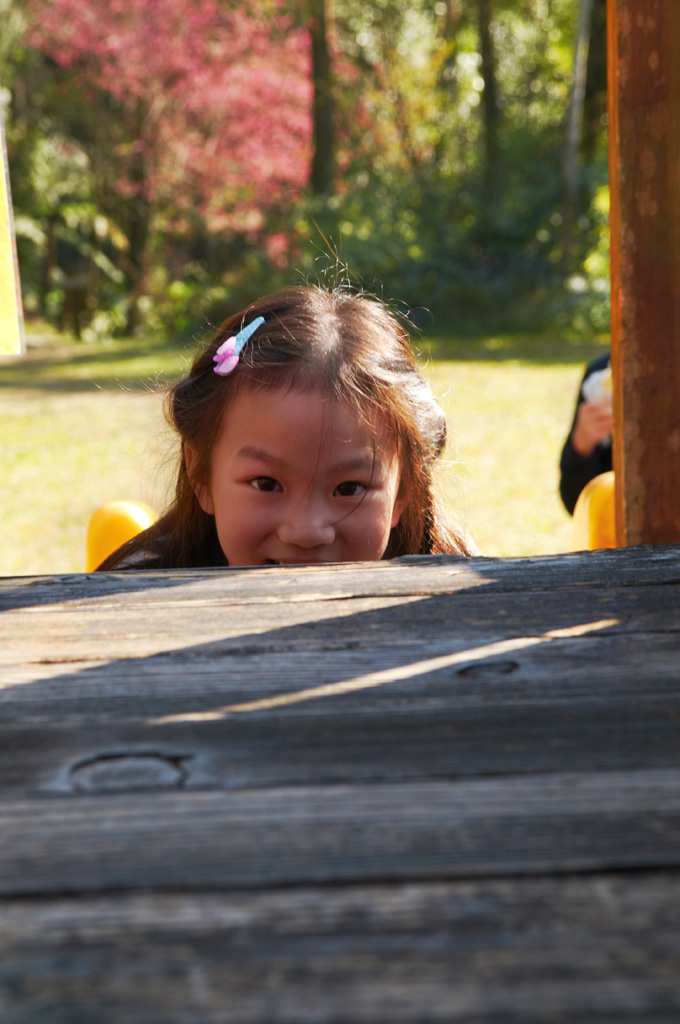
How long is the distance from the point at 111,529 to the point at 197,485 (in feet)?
1.59

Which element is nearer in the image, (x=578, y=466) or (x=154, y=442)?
(x=578, y=466)

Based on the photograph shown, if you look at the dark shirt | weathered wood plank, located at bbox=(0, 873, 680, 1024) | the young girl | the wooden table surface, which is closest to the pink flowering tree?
the dark shirt

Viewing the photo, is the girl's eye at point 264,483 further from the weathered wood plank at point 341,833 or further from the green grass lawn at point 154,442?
the weathered wood plank at point 341,833

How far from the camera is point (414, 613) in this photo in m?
1.22

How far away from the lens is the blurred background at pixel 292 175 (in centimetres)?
1273

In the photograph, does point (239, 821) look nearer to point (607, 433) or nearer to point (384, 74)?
point (607, 433)

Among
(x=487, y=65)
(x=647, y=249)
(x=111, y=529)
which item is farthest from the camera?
(x=487, y=65)

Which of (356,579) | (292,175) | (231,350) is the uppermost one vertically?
(292,175)

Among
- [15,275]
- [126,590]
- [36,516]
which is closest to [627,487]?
[126,590]

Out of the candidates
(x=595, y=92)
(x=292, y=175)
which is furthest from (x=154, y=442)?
(x=595, y=92)

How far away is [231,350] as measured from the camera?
7.28 feet

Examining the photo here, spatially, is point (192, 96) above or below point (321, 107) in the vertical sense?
above

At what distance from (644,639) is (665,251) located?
89cm

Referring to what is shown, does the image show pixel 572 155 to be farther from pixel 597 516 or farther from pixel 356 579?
pixel 356 579
